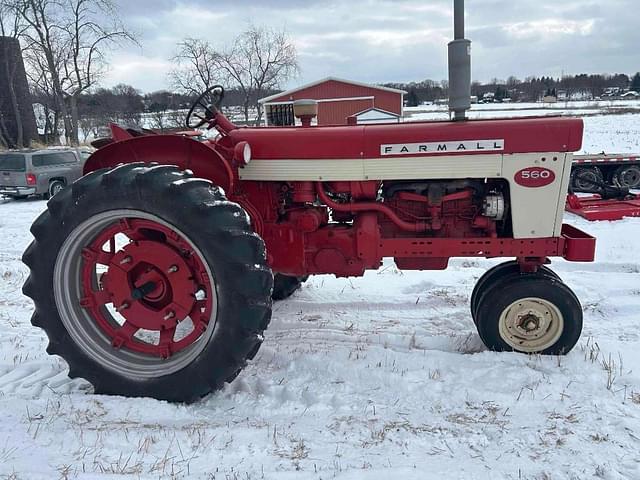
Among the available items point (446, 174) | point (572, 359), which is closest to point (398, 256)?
point (446, 174)

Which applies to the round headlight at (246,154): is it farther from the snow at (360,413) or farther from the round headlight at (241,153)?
the snow at (360,413)

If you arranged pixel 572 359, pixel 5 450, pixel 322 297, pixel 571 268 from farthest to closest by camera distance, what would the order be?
pixel 571 268 < pixel 322 297 < pixel 572 359 < pixel 5 450

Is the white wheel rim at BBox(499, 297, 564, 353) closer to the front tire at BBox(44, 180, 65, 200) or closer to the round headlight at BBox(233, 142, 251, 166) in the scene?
the round headlight at BBox(233, 142, 251, 166)

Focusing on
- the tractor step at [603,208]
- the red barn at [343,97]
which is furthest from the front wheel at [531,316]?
the red barn at [343,97]

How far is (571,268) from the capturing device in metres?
5.35

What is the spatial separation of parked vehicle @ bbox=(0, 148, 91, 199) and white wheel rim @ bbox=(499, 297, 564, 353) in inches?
510

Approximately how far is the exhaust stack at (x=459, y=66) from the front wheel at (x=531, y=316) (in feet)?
3.99

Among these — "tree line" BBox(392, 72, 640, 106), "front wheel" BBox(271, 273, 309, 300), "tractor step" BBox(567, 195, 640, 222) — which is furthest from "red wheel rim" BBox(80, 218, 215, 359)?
"tree line" BBox(392, 72, 640, 106)

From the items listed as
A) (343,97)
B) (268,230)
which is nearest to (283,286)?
(268,230)

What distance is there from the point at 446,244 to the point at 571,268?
110 inches

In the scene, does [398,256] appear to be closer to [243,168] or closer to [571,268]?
[243,168]

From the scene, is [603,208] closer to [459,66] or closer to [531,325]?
[531,325]

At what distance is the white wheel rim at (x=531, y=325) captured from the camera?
126 inches

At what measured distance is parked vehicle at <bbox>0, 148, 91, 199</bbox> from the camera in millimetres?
13539
